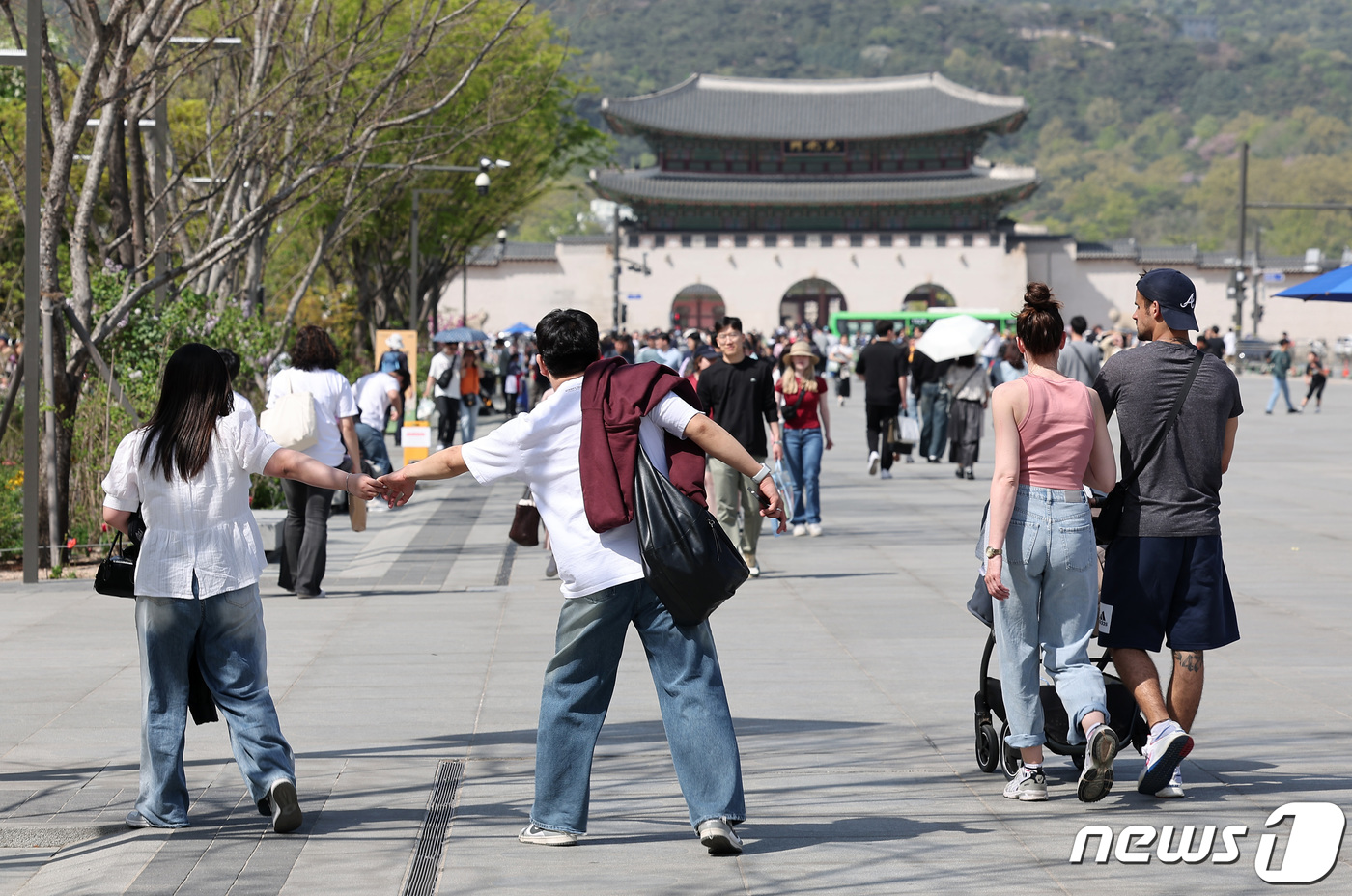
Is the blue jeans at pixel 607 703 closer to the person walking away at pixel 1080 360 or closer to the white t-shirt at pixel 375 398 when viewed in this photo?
the white t-shirt at pixel 375 398

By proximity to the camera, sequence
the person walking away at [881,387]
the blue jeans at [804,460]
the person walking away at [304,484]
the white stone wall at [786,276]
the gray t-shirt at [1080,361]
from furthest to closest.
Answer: the white stone wall at [786,276], the person walking away at [881,387], the gray t-shirt at [1080,361], the blue jeans at [804,460], the person walking away at [304,484]

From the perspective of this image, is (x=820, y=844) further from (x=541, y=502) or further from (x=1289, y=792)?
(x=1289, y=792)

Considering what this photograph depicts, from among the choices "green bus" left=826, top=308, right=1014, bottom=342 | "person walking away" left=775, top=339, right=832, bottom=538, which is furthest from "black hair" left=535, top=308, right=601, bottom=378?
"green bus" left=826, top=308, right=1014, bottom=342

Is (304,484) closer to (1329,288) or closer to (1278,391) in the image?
(1329,288)

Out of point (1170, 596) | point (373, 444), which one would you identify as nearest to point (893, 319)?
point (373, 444)

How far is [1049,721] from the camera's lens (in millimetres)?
5234

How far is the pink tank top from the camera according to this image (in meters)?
5.04

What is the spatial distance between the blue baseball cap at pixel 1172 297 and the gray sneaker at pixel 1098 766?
53.1 inches

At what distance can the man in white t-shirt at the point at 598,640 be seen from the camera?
452cm

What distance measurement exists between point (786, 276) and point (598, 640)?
68.1 meters

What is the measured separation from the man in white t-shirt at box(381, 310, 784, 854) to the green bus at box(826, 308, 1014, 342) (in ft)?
189

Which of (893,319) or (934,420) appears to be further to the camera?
(893,319)

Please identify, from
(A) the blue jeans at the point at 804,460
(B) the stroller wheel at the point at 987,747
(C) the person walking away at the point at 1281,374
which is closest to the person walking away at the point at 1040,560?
(B) the stroller wheel at the point at 987,747

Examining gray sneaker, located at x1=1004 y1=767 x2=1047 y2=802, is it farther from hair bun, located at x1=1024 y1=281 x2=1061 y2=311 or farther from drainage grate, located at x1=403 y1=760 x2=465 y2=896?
drainage grate, located at x1=403 y1=760 x2=465 y2=896
